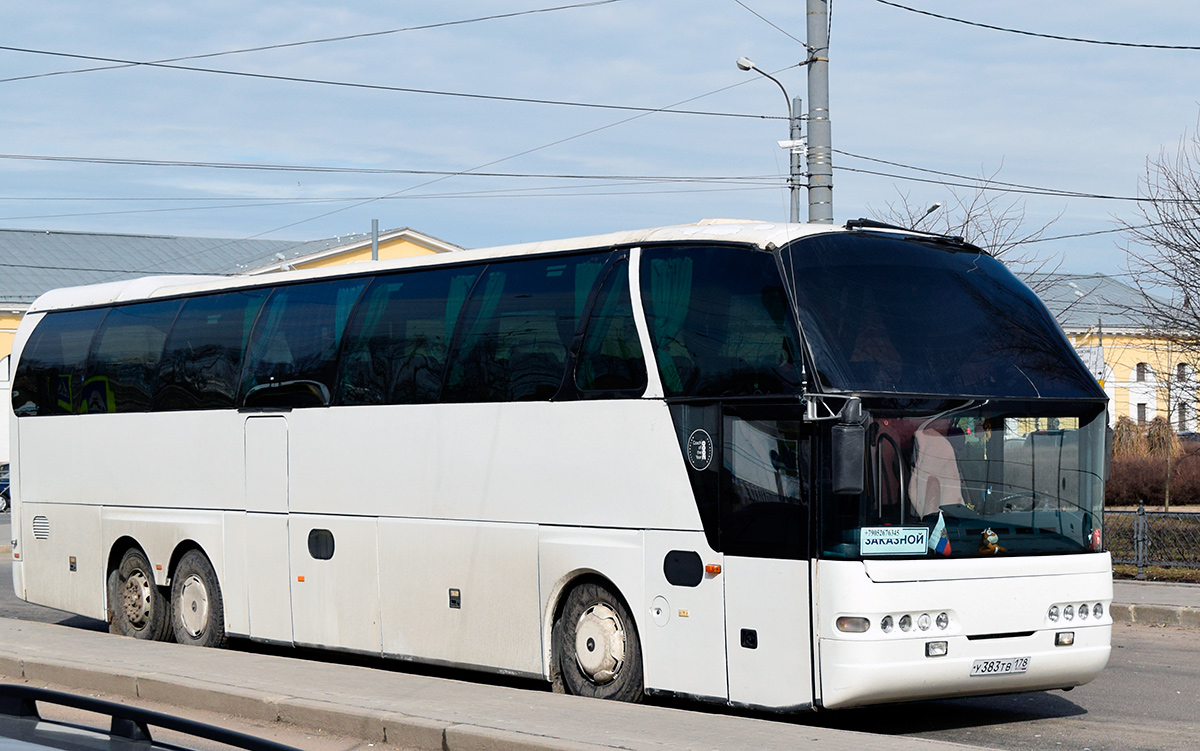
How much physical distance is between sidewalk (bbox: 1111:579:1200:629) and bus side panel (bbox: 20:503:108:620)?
35.1ft

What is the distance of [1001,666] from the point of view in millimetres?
8969

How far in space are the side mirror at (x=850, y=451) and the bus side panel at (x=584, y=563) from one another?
179 centimetres

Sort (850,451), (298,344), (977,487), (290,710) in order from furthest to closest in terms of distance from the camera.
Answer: (298,344), (290,710), (977,487), (850,451)

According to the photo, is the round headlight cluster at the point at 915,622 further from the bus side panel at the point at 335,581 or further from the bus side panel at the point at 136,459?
the bus side panel at the point at 136,459

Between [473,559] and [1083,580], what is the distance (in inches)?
178

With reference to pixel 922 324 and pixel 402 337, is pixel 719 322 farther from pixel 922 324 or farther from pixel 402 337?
pixel 402 337

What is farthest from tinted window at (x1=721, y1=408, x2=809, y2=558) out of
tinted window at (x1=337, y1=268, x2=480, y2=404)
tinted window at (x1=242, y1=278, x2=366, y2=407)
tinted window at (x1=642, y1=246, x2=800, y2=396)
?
tinted window at (x1=242, y1=278, x2=366, y2=407)

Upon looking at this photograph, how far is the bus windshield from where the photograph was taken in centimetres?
874

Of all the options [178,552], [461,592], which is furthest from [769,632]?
[178,552]

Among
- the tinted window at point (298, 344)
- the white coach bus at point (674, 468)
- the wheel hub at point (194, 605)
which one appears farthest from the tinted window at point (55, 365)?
the tinted window at point (298, 344)

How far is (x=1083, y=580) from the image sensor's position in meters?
9.39

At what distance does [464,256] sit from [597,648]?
135 inches

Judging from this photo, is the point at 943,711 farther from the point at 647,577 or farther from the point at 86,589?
the point at 86,589

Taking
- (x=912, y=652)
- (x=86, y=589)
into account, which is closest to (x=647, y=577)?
(x=912, y=652)
